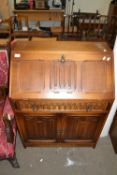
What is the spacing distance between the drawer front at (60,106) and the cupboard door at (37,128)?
0.29 ft

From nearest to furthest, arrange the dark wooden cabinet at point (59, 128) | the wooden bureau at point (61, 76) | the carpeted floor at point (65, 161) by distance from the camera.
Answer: the wooden bureau at point (61, 76)
the dark wooden cabinet at point (59, 128)
the carpeted floor at point (65, 161)

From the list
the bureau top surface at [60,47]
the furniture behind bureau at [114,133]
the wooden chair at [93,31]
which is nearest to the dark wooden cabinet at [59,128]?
the furniture behind bureau at [114,133]

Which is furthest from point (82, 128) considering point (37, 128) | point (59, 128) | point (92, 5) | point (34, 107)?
point (92, 5)

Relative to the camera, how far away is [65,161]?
191 cm

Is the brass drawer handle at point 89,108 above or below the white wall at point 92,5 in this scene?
below

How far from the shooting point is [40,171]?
1823 millimetres

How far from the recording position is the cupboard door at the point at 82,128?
158 cm

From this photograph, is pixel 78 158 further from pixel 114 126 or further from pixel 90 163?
pixel 114 126

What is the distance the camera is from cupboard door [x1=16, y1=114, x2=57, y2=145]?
157cm

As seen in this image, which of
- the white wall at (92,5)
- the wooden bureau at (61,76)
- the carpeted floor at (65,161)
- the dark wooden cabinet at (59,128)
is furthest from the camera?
the white wall at (92,5)

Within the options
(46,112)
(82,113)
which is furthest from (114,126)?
(46,112)

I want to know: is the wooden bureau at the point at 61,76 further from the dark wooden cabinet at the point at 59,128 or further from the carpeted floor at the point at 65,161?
the carpeted floor at the point at 65,161

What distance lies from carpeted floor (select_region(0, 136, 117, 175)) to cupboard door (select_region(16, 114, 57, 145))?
A: 16 centimetres

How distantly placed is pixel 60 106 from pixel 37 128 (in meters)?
0.41
